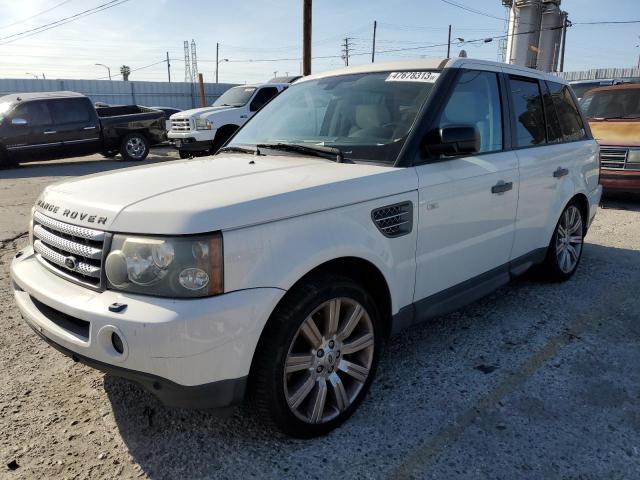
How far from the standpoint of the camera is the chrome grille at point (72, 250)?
88.1 inches

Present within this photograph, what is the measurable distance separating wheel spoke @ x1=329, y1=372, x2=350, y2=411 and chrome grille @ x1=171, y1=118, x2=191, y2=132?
1182 cm

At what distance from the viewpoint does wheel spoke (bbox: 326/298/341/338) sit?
2.51 metres

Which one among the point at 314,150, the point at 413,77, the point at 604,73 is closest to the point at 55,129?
the point at 314,150

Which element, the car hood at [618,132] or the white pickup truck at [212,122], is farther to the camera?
A: the white pickup truck at [212,122]

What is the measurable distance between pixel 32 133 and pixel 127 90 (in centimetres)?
2426

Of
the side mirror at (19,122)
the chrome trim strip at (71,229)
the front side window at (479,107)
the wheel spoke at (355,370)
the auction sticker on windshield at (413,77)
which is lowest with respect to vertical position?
the wheel spoke at (355,370)

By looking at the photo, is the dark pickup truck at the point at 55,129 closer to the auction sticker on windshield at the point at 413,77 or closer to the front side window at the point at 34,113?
the front side window at the point at 34,113

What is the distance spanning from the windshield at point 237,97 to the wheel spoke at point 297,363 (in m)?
12.4

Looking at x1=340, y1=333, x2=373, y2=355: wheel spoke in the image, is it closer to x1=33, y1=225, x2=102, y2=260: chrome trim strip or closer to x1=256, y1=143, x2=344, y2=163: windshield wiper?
x1=256, y1=143, x2=344, y2=163: windshield wiper

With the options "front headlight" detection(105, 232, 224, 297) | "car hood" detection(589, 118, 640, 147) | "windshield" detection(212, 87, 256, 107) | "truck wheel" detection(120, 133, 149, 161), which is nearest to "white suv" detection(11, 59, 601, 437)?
"front headlight" detection(105, 232, 224, 297)

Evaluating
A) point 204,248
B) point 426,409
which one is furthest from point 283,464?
point 204,248

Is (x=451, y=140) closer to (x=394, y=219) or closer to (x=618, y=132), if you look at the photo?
(x=394, y=219)

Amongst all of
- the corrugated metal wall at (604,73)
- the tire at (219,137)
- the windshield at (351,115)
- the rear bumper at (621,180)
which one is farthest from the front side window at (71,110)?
the corrugated metal wall at (604,73)

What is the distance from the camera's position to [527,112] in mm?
4070
